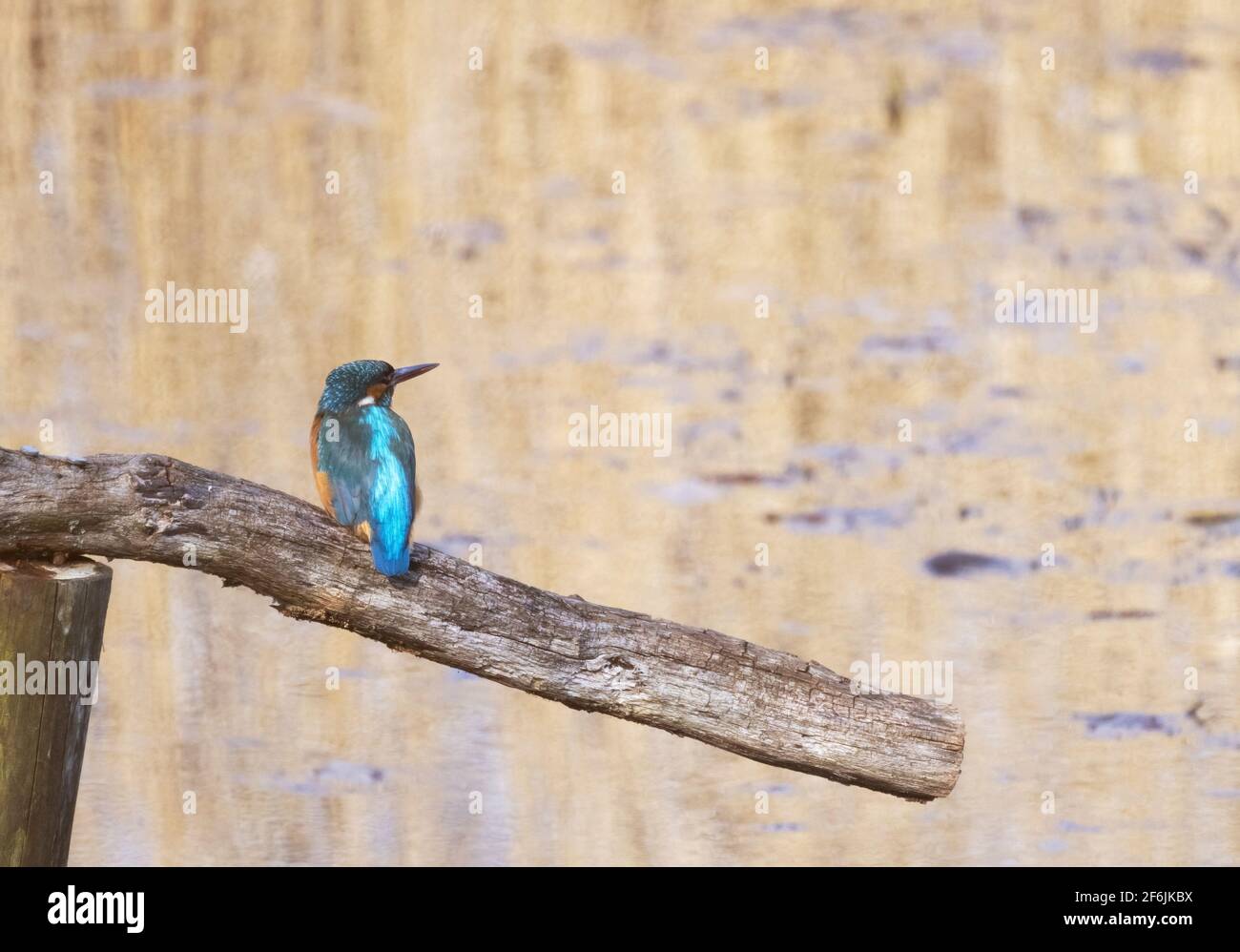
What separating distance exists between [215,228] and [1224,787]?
287 cm

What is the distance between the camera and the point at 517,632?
2117mm

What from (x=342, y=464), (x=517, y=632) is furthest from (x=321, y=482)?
(x=517, y=632)

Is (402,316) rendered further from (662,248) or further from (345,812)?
(345,812)

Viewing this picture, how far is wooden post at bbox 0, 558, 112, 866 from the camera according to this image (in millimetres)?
1826

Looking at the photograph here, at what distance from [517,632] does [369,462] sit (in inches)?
15.0

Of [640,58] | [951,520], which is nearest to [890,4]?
[640,58]

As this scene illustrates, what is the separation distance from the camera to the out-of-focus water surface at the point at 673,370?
3160 mm

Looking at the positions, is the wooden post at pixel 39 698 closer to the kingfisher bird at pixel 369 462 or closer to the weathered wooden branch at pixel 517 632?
the weathered wooden branch at pixel 517 632

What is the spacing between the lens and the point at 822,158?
10.4 ft

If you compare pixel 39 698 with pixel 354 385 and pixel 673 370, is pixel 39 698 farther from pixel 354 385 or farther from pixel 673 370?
pixel 673 370

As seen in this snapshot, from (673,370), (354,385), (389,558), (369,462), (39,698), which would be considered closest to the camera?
(39,698)

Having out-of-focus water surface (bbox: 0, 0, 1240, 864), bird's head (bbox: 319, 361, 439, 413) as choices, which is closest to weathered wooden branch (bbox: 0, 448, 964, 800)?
bird's head (bbox: 319, 361, 439, 413)

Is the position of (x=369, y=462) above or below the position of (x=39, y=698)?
above

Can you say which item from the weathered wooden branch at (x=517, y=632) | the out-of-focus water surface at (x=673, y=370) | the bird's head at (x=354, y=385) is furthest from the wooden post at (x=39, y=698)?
the out-of-focus water surface at (x=673, y=370)
